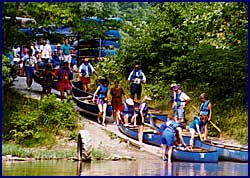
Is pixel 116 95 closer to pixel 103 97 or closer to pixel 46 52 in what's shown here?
pixel 103 97

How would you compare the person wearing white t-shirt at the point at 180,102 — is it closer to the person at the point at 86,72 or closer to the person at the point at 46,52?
the person at the point at 86,72

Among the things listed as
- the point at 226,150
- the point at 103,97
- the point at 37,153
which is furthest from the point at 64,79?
the point at 226,150

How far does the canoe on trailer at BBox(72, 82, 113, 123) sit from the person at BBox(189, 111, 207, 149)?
3541 millimetres

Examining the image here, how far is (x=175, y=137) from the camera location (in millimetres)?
20969

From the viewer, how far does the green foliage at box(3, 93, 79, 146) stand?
2333 centimetres

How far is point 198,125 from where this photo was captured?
72.6 ft

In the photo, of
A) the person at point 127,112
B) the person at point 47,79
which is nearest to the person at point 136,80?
the person at point 127,112

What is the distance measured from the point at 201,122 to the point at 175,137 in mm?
1654

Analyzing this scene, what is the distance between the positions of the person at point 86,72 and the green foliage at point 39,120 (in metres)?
2.48

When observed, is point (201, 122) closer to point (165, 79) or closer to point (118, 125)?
point (118, 125)

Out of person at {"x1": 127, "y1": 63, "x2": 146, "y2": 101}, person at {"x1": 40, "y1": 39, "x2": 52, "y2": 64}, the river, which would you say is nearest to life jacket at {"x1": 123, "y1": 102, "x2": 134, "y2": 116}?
person at {"x1": 127, "y1": 63, "x2": 146, "y2": 101}

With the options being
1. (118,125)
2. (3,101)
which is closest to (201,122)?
(118,125)

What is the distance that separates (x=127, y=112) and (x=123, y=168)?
14.4ft

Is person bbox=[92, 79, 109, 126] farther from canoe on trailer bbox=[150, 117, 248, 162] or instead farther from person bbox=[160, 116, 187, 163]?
person bbox=[160, 116, 187, 163]
